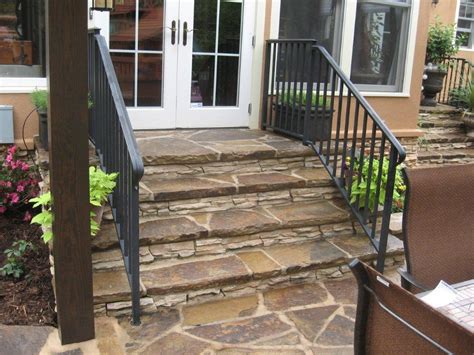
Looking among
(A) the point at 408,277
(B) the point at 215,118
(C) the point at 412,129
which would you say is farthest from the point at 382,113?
(A) the point at 408,277

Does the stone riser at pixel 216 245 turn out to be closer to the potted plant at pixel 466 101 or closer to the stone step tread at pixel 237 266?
the stone step tread at pixel 237 266

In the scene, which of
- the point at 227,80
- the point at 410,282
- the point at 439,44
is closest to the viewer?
the point at 410,282

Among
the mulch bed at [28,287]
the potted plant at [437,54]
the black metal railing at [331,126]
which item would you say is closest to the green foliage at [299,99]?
the black metal railing at [331,126]

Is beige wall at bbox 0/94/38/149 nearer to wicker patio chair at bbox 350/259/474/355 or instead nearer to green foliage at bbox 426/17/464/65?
wicker patio chair at bbox 350/259/474/355

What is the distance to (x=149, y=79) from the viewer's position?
14.9ft

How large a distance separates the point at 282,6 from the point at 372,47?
1.17 meters

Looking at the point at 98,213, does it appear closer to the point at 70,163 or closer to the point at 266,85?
the point at 70,163

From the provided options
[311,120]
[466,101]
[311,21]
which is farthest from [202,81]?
[466,101]

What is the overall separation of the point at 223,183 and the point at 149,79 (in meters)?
1.44

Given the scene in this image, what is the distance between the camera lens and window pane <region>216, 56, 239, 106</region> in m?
4.81

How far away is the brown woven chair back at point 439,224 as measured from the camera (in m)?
2.05

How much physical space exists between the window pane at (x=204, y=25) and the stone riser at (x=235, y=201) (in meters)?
1.65

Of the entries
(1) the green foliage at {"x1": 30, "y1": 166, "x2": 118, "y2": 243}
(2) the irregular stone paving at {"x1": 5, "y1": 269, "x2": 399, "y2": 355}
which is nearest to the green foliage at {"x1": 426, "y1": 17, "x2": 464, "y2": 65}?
(2) the irregular stone paving at {"x1": 5, "y1": 269, "x2": 399, "y2": 355}

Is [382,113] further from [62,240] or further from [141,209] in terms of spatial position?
[62,240]
